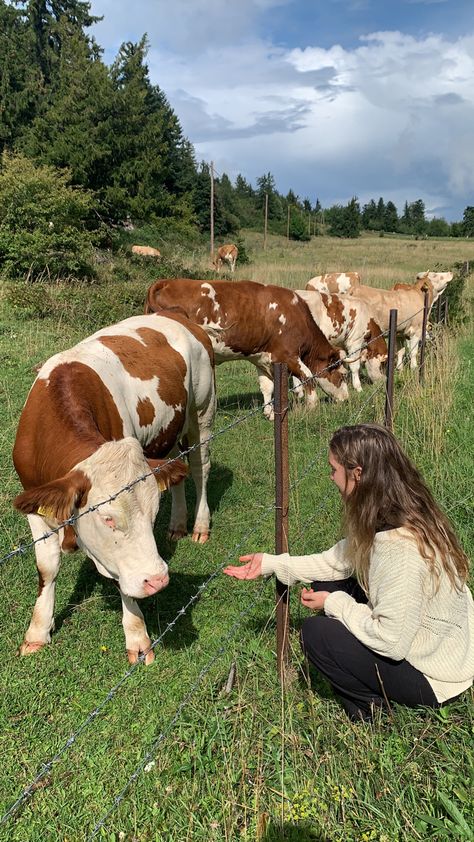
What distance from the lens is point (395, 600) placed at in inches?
93.1

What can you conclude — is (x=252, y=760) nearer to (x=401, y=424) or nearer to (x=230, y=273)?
(x=401, y=424)

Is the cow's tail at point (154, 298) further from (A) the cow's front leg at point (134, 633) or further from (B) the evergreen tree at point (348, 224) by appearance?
(B) the evergreen tree at point (348, 224)

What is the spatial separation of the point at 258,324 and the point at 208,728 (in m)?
7.11

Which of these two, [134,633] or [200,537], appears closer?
[134,633]

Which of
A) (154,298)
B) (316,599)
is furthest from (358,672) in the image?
(154,298)

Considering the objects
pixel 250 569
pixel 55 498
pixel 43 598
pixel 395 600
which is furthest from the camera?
pixel 43 598

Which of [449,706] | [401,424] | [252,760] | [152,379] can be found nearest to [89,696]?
[252,760]

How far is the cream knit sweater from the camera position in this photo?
7.80 feet

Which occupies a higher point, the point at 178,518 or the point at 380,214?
the point at 380,214

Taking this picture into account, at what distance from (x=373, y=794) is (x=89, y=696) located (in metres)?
1.66

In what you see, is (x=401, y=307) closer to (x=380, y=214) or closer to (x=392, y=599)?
(x=392, y=599)

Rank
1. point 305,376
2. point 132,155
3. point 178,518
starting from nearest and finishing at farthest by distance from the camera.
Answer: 1. point 178,518
2. point 305,376
3. point 132,155

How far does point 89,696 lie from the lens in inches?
129

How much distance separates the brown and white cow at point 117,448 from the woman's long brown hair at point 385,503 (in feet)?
3.14
